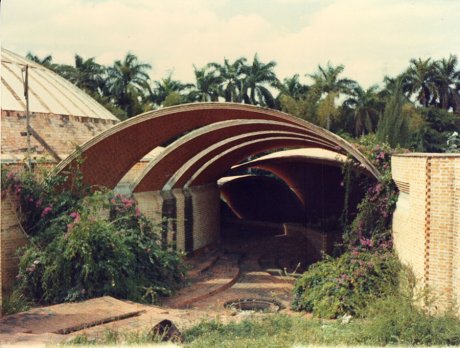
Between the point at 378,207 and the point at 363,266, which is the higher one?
the point at 378,207

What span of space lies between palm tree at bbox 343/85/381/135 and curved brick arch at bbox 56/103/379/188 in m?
25.2

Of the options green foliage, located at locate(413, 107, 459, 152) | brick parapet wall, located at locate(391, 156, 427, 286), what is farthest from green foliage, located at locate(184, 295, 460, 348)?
green foliage, located at locate(413, 107, 459, 152)

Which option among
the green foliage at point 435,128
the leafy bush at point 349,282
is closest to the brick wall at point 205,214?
the leafy bush at point 349,282

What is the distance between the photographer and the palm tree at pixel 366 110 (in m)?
37.7

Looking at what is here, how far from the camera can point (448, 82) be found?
137ft

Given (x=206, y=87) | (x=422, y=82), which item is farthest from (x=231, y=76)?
(x=422, y=82)

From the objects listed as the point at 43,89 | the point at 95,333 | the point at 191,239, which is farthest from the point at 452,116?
the point at 95,333

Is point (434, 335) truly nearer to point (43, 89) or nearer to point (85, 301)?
point (85, 301)

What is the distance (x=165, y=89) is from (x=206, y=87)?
4072mm

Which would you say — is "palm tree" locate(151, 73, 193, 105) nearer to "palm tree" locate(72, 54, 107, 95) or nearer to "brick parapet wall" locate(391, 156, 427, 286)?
"palm tree" locate(72, 54, 107, 95)

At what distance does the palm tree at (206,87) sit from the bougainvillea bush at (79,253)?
1108 inches

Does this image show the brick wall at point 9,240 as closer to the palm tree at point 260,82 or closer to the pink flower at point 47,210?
the pink flower at point 47,210

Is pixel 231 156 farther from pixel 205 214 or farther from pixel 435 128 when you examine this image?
pixel 435 128

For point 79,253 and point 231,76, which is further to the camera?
point 231,76
